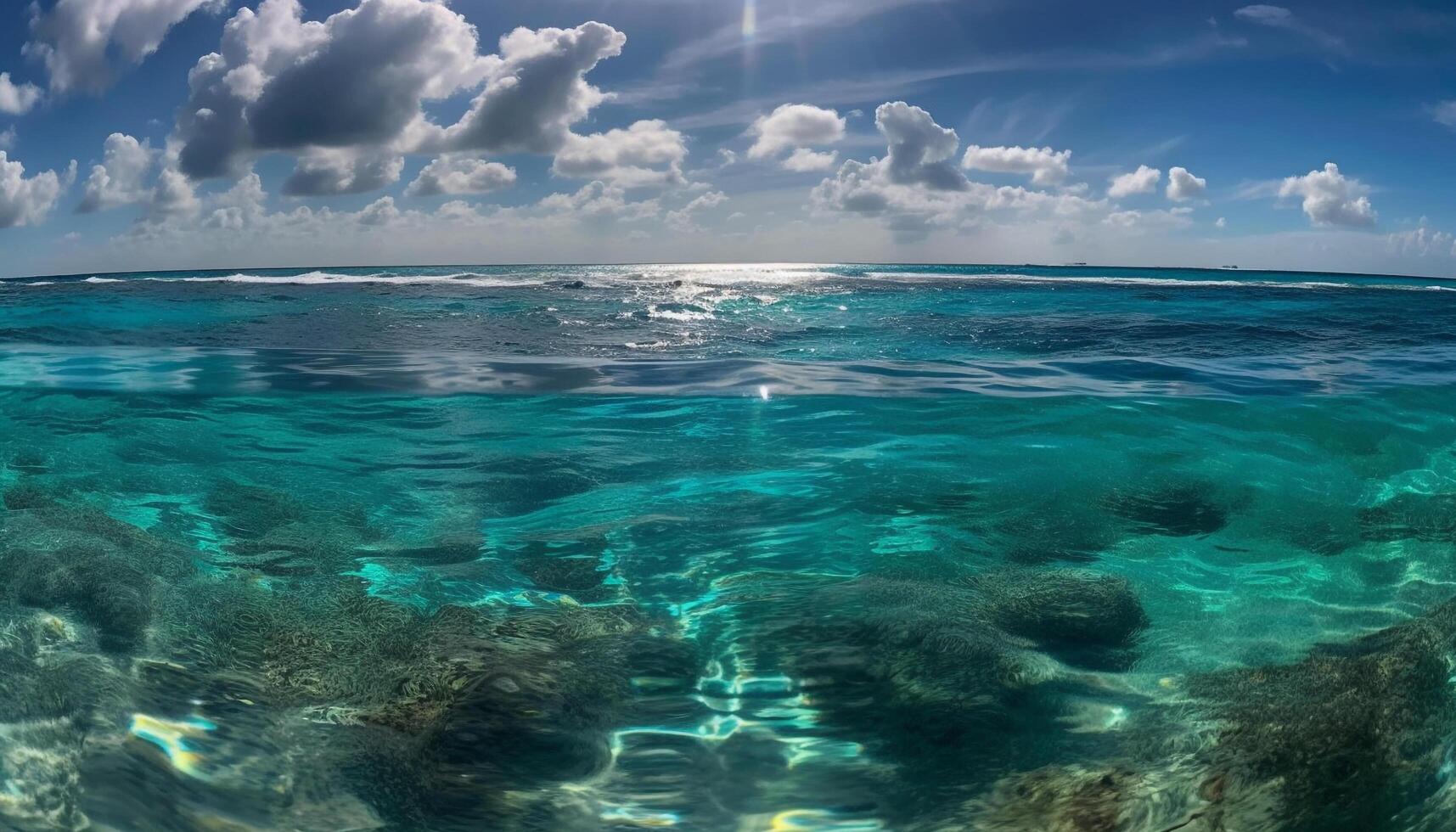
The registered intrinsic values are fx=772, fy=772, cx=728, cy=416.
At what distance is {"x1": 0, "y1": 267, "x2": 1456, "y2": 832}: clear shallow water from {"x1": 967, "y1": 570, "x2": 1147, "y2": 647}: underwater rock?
3cm

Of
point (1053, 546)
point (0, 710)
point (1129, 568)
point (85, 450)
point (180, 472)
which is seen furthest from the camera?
point (85, 450)

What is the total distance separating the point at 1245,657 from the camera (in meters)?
3.34

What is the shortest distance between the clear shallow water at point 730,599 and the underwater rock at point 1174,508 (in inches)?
1.3

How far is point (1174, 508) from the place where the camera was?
571 centimetres

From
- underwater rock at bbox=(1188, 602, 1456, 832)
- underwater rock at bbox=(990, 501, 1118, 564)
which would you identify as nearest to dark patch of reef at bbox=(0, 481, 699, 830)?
underwater rock at bbox=(1188, 602, 1456, 832)

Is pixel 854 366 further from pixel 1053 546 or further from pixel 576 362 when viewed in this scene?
pixel 1053 546

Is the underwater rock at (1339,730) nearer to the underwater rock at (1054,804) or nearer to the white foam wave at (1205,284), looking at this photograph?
the underwater rock at (1054,804)

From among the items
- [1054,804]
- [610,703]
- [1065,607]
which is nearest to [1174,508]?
[1065,607]

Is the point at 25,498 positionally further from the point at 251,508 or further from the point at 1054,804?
the point at 1054,804

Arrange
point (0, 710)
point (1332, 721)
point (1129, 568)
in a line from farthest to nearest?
point (1129, 568)
point (1332, 721)
point (0, 710)

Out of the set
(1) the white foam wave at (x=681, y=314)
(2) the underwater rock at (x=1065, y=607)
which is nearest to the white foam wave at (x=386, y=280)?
(1) the white foam wave at (x=681, y=314)

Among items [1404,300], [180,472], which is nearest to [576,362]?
[180,472]

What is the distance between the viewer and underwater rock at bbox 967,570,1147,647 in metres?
3.53

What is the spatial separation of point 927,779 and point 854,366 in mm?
8305
